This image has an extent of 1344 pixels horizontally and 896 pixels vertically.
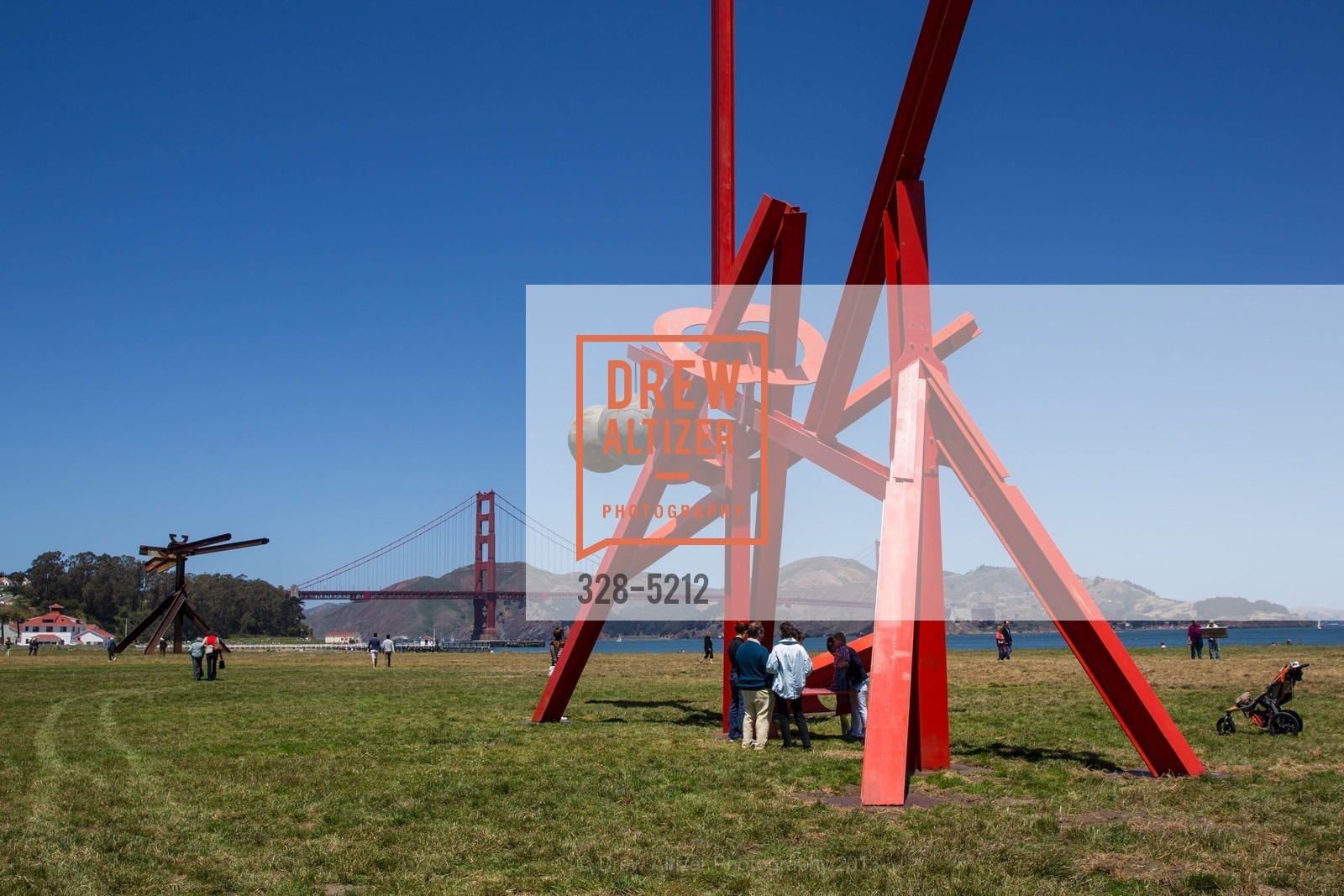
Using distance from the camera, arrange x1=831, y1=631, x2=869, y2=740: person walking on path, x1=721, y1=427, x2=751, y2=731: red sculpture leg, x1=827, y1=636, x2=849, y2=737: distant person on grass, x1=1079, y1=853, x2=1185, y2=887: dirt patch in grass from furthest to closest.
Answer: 1. x1=721, y1=427, x2=751, y2=731: red sculpture leg
2. x1=827, y1=636, x2=849, y2=737: distant person on grass
3. x1=831, y1=631, x2=869, y2=740: person walking on path
4. x1=1079, y1=853, x2=1185, y2=887: dirt patch in grass

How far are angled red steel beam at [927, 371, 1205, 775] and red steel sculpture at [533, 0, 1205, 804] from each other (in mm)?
11

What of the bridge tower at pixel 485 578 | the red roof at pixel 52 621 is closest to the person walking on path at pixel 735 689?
the bridge tower at pixel 485 578

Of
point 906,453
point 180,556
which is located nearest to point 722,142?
point 906,453

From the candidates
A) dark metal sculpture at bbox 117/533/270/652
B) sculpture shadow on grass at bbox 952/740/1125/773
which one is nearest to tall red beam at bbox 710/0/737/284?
sculpture shadow on grass at bbox 952/740/1125/773

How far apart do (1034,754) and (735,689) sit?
9.39 feet

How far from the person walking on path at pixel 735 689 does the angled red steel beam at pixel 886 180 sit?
2237mm

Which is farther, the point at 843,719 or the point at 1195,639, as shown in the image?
the point at 1195,639

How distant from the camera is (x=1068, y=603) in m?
7.70

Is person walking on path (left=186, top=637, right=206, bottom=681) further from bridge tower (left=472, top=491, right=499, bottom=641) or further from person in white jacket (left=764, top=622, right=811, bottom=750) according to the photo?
bridge tower (left=472, top=491, right=499, bottom=641)

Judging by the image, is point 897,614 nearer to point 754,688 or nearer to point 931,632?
point 931,632

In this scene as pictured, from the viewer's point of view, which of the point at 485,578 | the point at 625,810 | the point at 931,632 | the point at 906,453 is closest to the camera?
the point at 625,810

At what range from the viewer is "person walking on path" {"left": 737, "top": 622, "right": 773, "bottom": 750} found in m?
10.0

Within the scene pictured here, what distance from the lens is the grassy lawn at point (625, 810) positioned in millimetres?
5039

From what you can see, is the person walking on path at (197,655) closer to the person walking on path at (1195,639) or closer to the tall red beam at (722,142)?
the tall red beam at (722,142)
